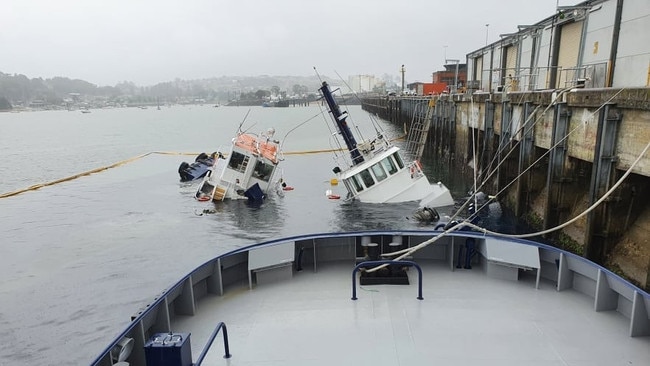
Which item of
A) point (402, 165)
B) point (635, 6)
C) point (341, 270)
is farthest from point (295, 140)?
point (341, 270)

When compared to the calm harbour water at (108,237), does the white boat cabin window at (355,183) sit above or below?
above

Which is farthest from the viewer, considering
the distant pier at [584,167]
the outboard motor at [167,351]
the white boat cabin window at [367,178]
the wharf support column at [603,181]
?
the white boat cabin window at [367,178]

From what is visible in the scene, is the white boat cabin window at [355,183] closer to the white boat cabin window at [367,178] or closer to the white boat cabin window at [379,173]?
the white boat cabin window at [367,178]

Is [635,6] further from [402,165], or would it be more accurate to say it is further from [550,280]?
[550,280]

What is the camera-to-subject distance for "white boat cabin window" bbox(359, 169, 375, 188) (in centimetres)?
2262

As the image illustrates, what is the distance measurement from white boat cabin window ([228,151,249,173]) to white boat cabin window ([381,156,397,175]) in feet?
31.0

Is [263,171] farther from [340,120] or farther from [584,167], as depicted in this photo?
[584,167]

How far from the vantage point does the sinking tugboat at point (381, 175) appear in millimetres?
22453

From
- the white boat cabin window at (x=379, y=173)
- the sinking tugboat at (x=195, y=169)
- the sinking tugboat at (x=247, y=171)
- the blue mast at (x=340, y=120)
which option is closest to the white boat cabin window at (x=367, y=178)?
the white boat cabin window at (x=379, y=173)

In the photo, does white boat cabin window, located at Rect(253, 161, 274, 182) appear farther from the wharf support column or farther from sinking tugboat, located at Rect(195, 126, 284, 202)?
the wharf support column

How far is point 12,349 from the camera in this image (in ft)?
39.9

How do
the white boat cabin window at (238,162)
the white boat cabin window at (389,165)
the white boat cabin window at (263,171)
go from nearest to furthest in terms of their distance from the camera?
the white boat cabin window at (389,165)
the white boat cabin window at (238,162)
the white boat cabin window at (263,171)

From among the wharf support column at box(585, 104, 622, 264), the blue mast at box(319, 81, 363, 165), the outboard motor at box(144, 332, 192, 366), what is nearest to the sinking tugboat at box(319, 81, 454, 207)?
the blue mast at box(319, 81, 363, 165)

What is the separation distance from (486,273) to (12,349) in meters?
13.6
